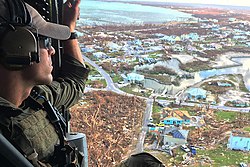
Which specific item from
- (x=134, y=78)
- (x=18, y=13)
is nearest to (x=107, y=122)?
(x=134, y=78)

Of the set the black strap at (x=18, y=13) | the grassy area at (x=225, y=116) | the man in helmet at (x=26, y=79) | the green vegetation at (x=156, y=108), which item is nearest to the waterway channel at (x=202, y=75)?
the green vegetation at (x=156, y=108)

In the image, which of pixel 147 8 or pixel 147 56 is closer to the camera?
pixel 147 56

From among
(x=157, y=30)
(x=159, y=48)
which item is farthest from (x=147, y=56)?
(x=157, y=30)

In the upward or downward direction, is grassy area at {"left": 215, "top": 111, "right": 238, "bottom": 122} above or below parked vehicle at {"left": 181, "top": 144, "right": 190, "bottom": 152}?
above

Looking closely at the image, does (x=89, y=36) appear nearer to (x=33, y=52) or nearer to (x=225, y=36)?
(x=225, y=36)

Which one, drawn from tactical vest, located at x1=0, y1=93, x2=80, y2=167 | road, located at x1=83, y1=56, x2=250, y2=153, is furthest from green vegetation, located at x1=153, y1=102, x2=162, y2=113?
tactical vest, located at x1=0, y1=93, x2=80, y2=167

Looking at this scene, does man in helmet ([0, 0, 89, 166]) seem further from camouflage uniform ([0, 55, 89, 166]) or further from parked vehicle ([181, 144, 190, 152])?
parked vehicle ([181, 144, 190, 152])

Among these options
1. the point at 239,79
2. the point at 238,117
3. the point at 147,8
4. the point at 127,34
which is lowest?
the point at 238,117
